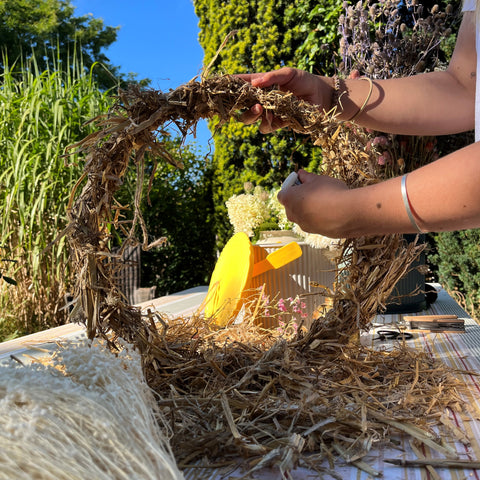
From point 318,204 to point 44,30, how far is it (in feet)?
55.1

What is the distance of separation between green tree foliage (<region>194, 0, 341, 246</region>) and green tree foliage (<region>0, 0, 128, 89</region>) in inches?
376

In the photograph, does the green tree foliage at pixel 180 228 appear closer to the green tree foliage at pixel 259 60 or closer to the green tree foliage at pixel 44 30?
the green tree foliage at pixel 259 60

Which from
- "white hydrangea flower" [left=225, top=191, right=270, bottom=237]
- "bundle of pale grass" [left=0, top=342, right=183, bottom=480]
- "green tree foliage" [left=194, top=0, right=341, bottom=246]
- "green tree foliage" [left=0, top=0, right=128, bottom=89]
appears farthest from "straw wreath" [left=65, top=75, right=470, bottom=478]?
"green tree foliage" [left=0, top=0, right=128, bottom=89]

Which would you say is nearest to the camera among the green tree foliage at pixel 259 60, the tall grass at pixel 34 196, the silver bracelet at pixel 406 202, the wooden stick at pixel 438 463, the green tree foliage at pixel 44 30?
the wooden stick at pixel 438 463

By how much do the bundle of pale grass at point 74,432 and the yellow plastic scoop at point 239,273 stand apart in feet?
2.93

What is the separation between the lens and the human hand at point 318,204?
793 millimetres

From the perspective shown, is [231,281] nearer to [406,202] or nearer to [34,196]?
[406,202]

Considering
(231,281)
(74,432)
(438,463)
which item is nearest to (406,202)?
(438,463)

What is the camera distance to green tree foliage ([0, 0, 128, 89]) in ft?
47.2

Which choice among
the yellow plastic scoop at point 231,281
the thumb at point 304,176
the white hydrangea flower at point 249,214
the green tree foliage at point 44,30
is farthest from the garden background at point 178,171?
the green tree foliage at point 44,30

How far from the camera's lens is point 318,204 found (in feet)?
2.66

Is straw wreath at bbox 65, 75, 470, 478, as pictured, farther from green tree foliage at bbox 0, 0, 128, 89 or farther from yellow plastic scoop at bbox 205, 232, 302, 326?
green tree foliage at bbox 0, 0, 128, 89

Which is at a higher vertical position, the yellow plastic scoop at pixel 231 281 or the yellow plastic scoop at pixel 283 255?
the yellow plastic scoop at pixel 283 255

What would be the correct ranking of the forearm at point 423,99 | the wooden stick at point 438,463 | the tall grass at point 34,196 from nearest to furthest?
the wooden stick at point 438,463
the forearm at point 423,99
the tall grass at point 34,196
